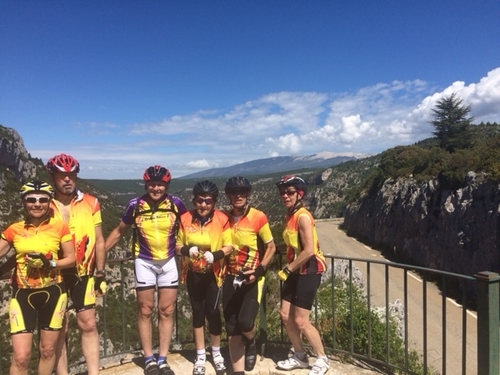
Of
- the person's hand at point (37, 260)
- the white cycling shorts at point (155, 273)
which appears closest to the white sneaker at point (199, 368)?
the white cycling shorts at point (155, 273)

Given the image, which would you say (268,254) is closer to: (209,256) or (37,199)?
(209,256)

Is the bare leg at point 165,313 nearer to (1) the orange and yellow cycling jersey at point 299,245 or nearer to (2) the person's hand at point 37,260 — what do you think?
(2) the person's hand at point 37,260

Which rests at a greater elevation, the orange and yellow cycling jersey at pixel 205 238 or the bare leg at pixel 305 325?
the orange and yellow cycling jersey at pixel 205 238

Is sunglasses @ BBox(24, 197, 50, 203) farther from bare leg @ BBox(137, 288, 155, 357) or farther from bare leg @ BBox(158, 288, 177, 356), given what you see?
bare leg @ BBox(158, 288, 177, 356)

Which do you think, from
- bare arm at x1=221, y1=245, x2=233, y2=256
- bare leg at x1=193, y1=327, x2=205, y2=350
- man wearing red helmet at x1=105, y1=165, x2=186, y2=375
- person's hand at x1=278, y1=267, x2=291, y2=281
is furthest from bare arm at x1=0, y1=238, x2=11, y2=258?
person's hand at x1=278, y1=267, x2=291, y2=281

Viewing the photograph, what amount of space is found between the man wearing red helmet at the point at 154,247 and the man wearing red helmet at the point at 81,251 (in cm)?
34

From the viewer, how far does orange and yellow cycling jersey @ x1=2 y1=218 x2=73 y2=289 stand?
2.94 meters

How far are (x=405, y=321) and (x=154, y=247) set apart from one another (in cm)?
266

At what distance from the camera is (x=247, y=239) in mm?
3713

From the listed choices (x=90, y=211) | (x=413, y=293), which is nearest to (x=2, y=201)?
(x=413, y=293)

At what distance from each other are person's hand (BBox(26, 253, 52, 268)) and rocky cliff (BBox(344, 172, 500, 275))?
901 inches

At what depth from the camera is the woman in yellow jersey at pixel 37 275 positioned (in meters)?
2.90

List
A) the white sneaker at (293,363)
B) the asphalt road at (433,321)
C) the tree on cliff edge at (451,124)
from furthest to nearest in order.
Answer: the tree on cliff edge at (451,124), the asphalt road at (433,321), the white sneaker at (293,363)

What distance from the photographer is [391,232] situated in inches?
1437
